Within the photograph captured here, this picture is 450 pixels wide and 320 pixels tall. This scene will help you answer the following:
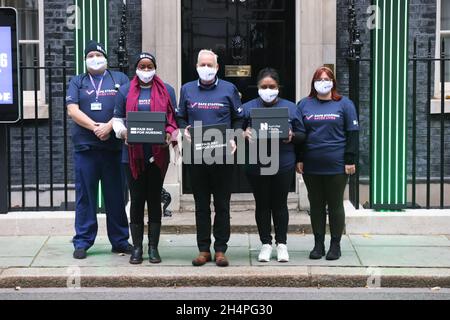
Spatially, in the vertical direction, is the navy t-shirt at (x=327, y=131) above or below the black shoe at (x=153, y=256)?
above

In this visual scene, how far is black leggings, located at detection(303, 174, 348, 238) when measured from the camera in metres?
7.04

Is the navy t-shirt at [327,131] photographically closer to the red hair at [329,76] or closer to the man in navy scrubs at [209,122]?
the red hair at [329,76]

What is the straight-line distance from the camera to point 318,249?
23.4ft

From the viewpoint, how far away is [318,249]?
23.4 ft

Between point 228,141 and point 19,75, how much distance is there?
Answer: 8.58ft

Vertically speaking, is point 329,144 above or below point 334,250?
above

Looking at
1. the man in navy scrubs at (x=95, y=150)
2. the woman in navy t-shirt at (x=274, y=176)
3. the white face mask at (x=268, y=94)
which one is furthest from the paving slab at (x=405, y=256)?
the man in navy scrubs at (x=95, y=150)

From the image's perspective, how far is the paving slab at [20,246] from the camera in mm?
7406

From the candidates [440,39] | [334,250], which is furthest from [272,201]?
[440,39]

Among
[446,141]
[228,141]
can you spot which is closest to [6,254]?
[228,141]

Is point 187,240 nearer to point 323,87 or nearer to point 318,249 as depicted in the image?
point 318,249

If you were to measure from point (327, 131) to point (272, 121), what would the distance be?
54 centimetres

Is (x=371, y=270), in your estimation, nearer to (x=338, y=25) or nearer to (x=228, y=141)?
(x=228, y=141)

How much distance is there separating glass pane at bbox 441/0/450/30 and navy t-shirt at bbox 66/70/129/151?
4.29 m
